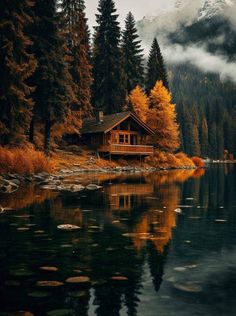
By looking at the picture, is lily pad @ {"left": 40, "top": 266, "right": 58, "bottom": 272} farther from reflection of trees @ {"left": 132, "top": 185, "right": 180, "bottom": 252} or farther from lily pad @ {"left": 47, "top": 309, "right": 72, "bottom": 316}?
reflection of trees @ {"left": 132, "top": 185, "right": 180, "bottom": 252}

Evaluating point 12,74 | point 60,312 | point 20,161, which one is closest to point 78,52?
point 12,74

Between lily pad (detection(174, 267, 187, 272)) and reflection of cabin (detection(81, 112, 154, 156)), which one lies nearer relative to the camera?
lily pad (detection(174, 267, 187, 272))

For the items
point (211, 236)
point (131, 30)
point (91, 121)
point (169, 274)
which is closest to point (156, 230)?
point (211, 236)

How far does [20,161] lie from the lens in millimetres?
25562

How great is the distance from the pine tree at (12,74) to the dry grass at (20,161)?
114 inches

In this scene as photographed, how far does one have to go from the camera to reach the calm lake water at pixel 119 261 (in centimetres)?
525

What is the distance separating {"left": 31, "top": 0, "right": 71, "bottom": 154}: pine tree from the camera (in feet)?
122

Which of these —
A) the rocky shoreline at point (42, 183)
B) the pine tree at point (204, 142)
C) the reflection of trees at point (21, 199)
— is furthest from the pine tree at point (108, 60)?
the pine tree at point (204, 142)

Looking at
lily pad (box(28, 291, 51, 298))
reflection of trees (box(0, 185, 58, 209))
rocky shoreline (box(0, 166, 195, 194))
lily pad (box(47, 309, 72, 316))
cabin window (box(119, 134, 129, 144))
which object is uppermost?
cabin window (box(119, 134, 129, 144))

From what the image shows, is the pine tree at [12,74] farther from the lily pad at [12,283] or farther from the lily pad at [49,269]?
the lily pad at [12,283]

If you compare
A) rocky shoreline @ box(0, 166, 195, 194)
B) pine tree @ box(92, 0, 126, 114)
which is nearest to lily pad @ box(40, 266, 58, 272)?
rocky shoreline @ box(0, 166, 195, 194)

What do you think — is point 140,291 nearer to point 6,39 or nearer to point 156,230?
point 156,230

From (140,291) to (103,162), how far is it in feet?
140

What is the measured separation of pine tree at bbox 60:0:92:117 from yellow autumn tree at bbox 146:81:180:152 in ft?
30.3
